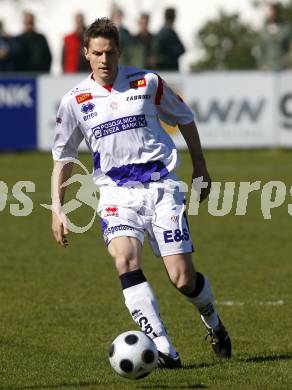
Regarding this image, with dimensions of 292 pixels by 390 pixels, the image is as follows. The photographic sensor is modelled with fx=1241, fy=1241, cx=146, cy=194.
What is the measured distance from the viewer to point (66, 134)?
7.61 meters

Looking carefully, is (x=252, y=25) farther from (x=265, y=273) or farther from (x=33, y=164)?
(x=265, y=273)

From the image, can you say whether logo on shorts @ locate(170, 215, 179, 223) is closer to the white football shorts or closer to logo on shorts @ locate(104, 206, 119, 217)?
the white football shorts

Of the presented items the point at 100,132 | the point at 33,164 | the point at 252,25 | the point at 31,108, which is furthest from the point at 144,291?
the point at 252,25

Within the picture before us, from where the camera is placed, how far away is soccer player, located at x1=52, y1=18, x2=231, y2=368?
24.0 ft

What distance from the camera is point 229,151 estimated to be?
78.3ft

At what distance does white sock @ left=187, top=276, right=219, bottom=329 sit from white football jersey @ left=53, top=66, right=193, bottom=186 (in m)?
0.75

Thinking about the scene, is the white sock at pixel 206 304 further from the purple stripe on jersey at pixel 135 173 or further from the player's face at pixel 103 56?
the player's face at pixel 103 56

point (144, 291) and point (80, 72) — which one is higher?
point (144, 291)

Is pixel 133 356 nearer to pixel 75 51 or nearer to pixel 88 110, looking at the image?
pixel 88 110

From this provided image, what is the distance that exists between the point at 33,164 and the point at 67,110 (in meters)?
14.1

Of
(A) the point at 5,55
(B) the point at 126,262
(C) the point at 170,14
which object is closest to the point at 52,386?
(B) the point at 126,262

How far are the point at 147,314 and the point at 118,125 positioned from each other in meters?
1.15

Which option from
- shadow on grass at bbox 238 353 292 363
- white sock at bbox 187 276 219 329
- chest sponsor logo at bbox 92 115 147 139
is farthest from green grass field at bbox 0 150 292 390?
chest sponsor logo at bbox 92 115 147 139

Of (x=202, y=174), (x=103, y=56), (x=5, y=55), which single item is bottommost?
(x=5, y=55)
